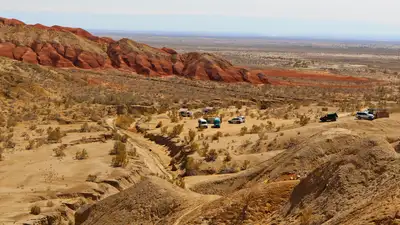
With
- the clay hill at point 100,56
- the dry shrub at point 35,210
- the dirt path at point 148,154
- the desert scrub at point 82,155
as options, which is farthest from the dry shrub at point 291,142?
the clay hill at point 100,56

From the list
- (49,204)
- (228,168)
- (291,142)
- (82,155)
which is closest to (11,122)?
(82,155)

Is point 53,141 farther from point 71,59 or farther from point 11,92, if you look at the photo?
point 71,59

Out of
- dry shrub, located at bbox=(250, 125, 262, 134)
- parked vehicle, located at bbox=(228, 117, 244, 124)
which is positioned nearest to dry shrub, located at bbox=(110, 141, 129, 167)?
dry shrub, located at bbox=(250, 125, 262, 134)

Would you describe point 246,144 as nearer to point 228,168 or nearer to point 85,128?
point 228,168

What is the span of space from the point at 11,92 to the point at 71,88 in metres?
13.4

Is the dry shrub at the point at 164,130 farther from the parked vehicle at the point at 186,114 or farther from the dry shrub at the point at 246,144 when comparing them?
the parked vehicle at the point at 186,114

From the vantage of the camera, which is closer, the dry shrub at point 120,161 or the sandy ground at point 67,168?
the sandy ground at point 67,168

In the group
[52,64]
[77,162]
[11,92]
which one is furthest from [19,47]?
[77,162]

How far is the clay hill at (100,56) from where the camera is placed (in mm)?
85812

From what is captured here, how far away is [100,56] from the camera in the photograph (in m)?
90.8

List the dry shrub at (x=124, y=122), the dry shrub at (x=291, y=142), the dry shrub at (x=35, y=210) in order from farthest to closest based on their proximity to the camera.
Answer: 1. the dry shrub at (x=124, y=122)
2. the dry shrub at (x=291, y=142)
3. the dry shrub at (x=35, y=210)

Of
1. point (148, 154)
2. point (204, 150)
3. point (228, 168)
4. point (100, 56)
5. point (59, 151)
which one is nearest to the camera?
point (228, 168)

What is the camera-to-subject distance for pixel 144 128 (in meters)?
43.2

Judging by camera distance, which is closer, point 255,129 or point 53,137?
point 53,137
